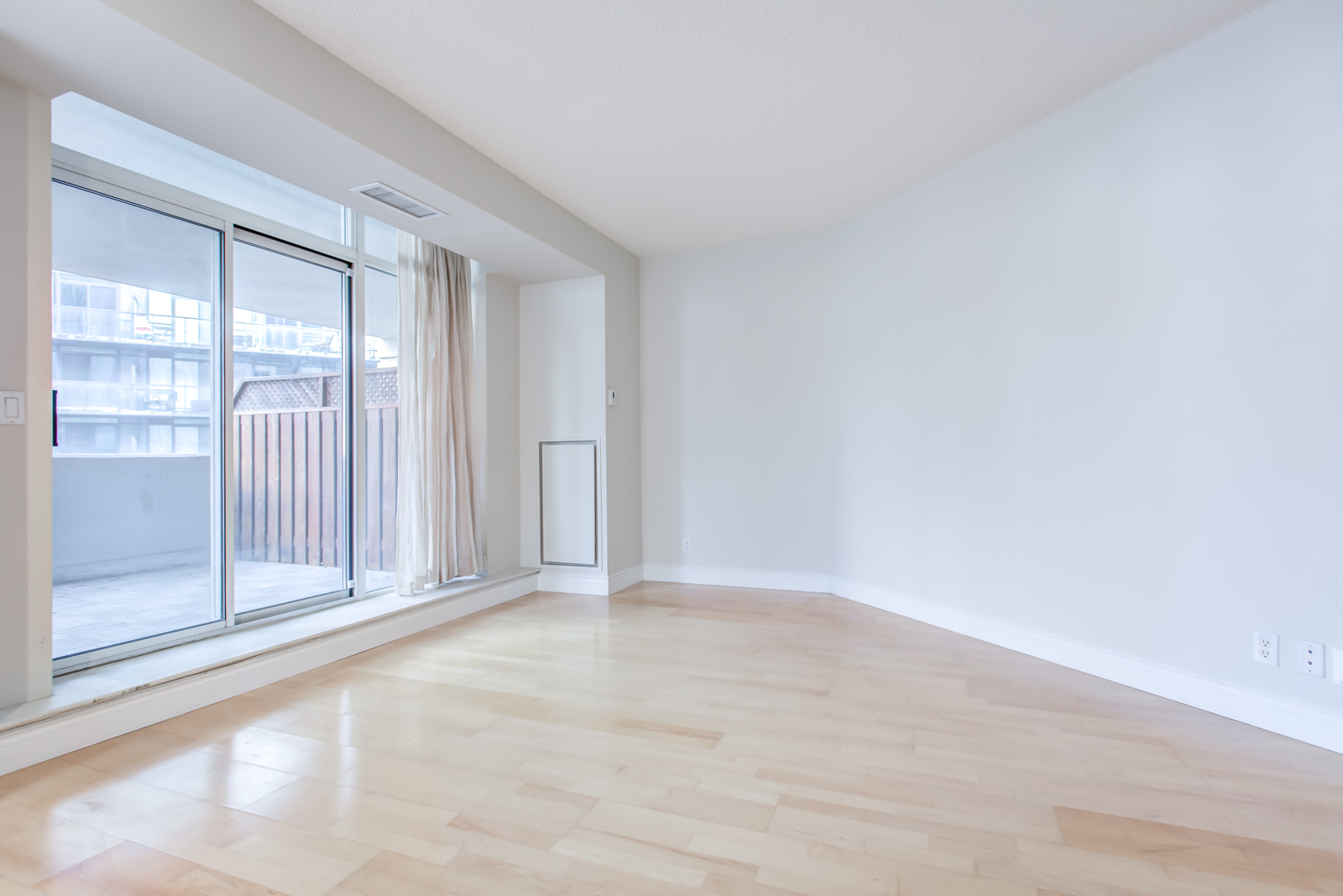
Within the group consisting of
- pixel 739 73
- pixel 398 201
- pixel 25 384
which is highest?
pixel 739 73

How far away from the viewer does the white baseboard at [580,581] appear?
507 cm

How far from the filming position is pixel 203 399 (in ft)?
10.8

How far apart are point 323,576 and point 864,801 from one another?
3471 mm

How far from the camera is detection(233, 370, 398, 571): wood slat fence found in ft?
11.6

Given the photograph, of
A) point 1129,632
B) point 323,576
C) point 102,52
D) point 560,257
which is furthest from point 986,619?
point 102,52

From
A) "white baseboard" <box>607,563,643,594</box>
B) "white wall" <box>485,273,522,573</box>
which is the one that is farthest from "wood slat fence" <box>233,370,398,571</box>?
"white baseboard" <box>607,563,643,594</box>

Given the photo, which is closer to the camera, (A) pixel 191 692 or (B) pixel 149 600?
(A) pixel 191 692

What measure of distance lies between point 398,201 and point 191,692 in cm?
258

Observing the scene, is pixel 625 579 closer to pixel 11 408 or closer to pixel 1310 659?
pixel 11 408

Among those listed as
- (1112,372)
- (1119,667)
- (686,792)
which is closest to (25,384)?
(686,792)

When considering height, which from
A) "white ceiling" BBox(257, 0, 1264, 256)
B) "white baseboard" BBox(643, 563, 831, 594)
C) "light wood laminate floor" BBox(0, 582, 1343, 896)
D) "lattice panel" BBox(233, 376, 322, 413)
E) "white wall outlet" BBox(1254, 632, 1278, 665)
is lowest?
"light wood laminate floor" BBox(0, 582, 1343, 896)

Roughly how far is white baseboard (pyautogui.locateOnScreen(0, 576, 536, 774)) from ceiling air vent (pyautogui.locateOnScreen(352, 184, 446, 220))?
237 cm

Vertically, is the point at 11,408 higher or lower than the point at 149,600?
higher

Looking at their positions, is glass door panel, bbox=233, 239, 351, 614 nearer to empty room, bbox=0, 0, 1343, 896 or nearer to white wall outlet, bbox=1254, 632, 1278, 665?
empty room, bbox=0, 0, 1343, 896
